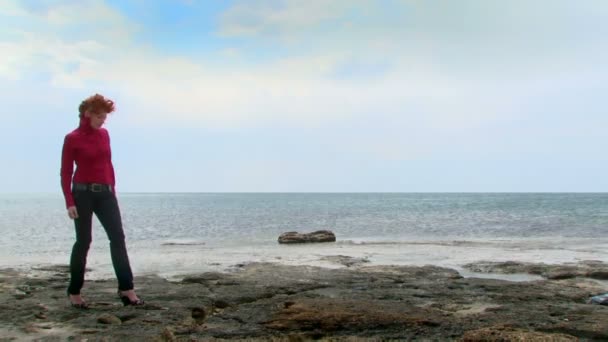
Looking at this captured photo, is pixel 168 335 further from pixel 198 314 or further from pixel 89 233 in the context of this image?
pixel 89 233

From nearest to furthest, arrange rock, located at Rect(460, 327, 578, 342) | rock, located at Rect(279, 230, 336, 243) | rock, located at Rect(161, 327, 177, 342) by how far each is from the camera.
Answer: rock, located at Rect(460, 327, 578, 342) < rock, located at Rect(161, 327, 177, 342) < rock, located at Rect(279, 230, 336, 243)

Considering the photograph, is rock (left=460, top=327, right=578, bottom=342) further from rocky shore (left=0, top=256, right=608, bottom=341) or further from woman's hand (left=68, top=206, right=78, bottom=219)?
woman's hand (left=68, top=206, right=78, bottom=219)

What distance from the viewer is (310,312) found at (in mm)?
5215

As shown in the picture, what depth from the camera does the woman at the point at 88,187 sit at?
587 cm

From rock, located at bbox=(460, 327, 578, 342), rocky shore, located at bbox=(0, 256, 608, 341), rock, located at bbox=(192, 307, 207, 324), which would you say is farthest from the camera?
rock, located at bbox=(192, 307, 207, 324)

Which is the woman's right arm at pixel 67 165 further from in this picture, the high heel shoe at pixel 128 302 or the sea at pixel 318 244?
the sea at pixel 318 244

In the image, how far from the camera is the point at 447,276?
9172mm

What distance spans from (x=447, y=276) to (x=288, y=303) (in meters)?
4.19

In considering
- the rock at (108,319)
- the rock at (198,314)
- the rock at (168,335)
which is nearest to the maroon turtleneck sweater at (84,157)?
the rock at (108,319)

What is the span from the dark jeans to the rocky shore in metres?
0.31

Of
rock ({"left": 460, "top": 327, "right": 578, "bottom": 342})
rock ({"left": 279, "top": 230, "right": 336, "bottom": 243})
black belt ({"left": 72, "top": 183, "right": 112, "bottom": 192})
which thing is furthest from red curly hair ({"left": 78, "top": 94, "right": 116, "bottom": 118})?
rock ({"left": 279, "top": 230, "right": 336, "bottom": 243})

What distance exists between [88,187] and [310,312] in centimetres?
280

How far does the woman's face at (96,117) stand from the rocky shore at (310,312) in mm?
1990

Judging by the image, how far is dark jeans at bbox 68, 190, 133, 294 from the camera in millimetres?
5922
